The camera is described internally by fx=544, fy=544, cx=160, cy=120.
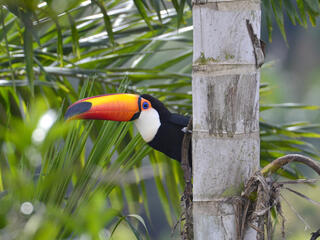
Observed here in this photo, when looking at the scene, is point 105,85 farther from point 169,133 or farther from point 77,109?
point 77,109

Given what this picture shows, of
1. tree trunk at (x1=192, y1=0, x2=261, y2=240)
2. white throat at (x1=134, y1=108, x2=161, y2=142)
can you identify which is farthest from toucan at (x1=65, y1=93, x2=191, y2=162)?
tree trunk at (x1=192, y1=0, x2=261, y2=240)

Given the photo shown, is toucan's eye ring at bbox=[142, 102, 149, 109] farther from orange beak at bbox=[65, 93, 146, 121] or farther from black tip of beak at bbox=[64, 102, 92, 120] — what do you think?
black tip of beak at bbox=[64, 102, 92, 120]

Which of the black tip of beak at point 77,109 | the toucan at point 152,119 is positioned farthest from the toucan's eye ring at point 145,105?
the black tip of beak at point 77,109

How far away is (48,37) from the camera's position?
8.05ft

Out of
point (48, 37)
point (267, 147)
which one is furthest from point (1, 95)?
point (267, 147)

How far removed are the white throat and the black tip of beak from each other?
28 cm

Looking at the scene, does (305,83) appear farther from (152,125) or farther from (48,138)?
(48,138)

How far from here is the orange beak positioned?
1.44 m

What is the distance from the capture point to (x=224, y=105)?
3.52ft

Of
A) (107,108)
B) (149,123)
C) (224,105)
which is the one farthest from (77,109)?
(224,105)

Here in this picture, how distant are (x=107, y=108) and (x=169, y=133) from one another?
33 cm

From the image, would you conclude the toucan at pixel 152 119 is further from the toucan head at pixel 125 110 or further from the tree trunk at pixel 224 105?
the tree trunk at pixel 224 105

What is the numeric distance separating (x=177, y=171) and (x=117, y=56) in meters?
0.59

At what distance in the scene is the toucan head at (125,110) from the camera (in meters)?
1.46
